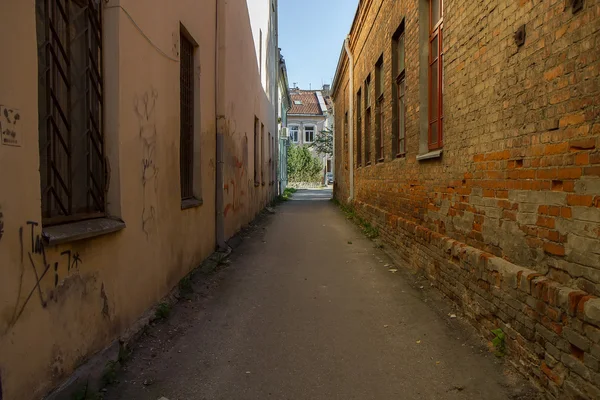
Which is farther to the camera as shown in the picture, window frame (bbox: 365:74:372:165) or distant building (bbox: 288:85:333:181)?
distant building (bbox: 288:85:333:181)

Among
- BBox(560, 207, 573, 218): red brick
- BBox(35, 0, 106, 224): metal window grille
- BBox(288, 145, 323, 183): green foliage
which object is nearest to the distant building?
BBox(288, 145, 323, 183): green foliage

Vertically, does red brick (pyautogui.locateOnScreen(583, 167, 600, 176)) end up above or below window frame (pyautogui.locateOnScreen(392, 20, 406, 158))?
below

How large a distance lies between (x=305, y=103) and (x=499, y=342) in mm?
54057

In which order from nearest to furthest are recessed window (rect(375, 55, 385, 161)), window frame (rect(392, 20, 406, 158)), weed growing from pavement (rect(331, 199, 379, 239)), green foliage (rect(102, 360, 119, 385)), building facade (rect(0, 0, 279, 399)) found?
building facade (rect(0, 0, 279, 399)) → green foliage (rect(102, 360, 119, 385)) → window frame (rect(392, 20, 406, 158)) → weed growing from pavement (rect(331, 199, 379, 239)) → recessed window (rect(375, 55, 385, 161))

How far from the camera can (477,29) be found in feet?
14.3

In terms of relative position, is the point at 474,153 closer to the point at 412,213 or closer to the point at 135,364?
the point at 412,213

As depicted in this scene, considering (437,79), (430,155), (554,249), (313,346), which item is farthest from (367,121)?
(554,249)

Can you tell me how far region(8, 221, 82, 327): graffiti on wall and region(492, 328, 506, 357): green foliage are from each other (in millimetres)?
3068

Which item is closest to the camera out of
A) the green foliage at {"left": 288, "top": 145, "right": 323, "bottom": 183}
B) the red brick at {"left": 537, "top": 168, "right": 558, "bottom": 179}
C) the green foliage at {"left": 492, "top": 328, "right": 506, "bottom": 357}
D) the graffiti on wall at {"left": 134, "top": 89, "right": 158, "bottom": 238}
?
the red brick at {"left": 537, "top": 168, "right": 558, "bottom": 179}

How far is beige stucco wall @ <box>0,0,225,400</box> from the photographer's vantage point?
2.37 meters

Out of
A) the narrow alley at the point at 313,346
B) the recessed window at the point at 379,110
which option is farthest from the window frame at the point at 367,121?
the narrow alley at the point at 313,346

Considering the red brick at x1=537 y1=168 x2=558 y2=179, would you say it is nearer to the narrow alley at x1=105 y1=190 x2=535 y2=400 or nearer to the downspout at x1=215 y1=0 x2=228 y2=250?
the narrow alley at x1=105 y1=190 x2=535 y2=400

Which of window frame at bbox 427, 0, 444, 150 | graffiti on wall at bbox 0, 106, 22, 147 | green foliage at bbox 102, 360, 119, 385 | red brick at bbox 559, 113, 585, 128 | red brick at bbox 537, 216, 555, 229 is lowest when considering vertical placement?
green foliage at bbox 102, 360, 119, 385

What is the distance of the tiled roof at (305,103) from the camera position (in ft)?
180
